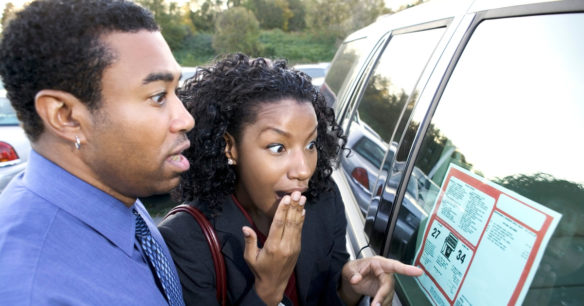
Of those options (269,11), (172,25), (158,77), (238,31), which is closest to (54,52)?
(158,77)

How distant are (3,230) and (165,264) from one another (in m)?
0.50

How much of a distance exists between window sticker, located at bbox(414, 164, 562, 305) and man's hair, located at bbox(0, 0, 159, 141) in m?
1.09

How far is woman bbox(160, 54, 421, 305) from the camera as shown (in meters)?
1.41

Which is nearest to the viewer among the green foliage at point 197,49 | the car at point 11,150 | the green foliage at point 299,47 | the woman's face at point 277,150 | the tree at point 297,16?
the woman's face at point 277,150

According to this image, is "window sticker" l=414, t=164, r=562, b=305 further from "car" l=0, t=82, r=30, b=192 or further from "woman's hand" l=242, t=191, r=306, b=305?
"car" l=0, t=82, r=30, b=192

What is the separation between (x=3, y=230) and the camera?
0.95 meters

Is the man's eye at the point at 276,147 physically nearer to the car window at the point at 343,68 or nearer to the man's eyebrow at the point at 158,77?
the man's eyebrow at the point at 158,77

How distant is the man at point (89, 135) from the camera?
1.01m

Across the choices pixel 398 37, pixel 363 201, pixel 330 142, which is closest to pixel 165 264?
pixel 330 142

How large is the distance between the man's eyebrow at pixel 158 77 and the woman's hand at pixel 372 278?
957mm

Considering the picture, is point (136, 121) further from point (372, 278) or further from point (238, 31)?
point (238, 31)

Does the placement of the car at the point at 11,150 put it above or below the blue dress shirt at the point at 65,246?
below

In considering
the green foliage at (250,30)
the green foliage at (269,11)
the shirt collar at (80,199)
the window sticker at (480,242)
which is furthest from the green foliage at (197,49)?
the window sticker at (480,242)

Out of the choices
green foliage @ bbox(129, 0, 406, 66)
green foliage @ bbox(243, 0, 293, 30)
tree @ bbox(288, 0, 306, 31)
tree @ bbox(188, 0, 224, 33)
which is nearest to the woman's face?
green foliage @ bbox(129, 0, 406, 66)
